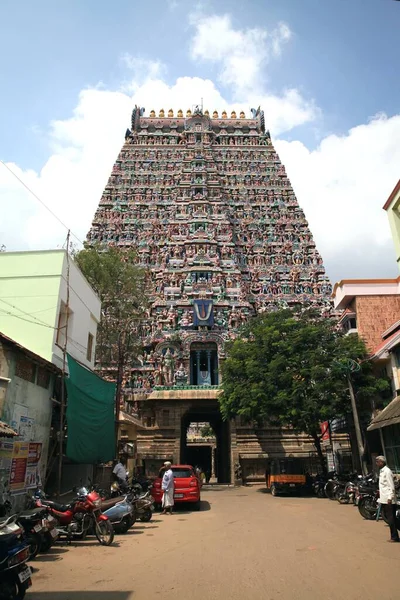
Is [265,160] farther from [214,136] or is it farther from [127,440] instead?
[127,440]

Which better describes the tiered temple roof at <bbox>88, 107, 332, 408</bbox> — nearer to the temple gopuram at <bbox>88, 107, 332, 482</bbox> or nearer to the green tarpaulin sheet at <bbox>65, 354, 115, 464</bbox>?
the temple gopuram at <bbox>88, 107, 332, 482</bbox>

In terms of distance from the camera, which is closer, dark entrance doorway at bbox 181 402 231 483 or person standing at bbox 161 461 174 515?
person standing at bbox 161 461 174 515

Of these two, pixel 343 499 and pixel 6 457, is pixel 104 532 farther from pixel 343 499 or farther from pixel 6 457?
pixel 343 499

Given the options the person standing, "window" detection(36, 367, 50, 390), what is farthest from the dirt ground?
"window" detection(36, 367, 50, 390)

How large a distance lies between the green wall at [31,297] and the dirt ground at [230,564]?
6.86 metres

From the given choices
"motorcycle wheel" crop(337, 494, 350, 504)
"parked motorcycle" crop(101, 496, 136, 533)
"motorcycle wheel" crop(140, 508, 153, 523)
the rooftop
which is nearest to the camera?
"parked motorcycle" crop(101, 496, 136, 533)

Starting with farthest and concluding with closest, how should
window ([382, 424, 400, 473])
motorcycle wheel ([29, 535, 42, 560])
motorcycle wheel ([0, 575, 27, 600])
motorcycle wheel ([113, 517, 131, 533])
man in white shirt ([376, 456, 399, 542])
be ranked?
window ([382, 424, 400, 473]) < motorcycle wheel ([113, 517, 131, 533]) < man in white shirt ([376, 456, 399, 542]) < motorcycle wheel ([29, 535, 42, 560]) < motorcycle wheel ([0, 575, 27, 600])

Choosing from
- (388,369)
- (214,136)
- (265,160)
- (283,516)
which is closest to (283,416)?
(388,369)

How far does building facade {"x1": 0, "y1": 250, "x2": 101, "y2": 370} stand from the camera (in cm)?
1444

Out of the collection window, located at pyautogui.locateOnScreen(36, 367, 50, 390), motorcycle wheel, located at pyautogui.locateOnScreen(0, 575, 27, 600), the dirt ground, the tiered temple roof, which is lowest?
the dirt ground

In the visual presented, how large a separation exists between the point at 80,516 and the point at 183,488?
6.21 meters

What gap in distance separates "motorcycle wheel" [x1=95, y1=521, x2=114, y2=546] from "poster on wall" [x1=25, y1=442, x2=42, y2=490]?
11.7 feet

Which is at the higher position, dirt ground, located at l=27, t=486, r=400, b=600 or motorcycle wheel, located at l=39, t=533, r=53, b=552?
motorcycle wheel, located at l=39, t=533, r=53, b=552

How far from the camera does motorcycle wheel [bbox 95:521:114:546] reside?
870cm
